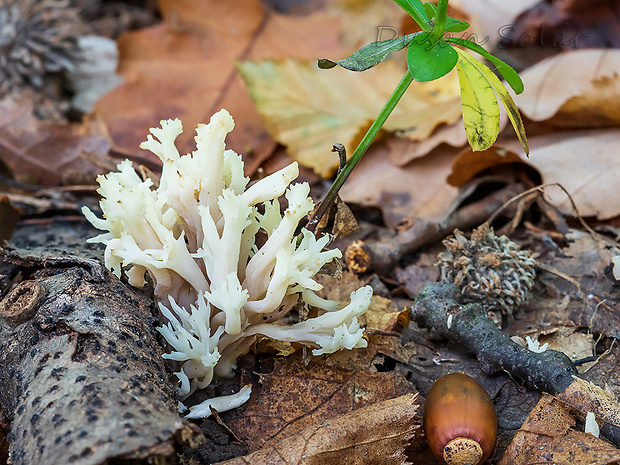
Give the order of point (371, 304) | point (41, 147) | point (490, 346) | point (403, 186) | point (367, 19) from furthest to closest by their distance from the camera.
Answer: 1. point (367, 19)
2. point (41, 147)
3. point (403, 186)
4. point (371, 304)
5. point (490, 346)

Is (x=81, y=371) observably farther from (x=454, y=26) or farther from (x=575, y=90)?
(x=575, y=90)

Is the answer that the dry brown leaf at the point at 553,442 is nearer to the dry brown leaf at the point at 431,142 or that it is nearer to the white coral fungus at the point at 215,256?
the white coral fungus at the point at 215,256

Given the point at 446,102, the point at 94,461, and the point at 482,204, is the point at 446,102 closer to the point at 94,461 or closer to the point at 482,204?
Result: the point at 482,204

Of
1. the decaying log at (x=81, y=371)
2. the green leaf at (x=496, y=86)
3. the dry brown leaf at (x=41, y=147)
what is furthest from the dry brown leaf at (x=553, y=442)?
the dry brown leaf at (x=41, y=147)

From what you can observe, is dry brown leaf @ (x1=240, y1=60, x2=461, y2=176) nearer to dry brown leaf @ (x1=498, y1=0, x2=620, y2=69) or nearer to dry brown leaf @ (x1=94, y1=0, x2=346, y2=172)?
dry brown leaf @ (x1=94, y1=0, x2=346, y2=172)

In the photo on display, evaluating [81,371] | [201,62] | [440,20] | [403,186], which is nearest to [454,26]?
[440,20]

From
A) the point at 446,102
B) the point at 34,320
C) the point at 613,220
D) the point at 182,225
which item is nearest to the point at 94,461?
the point at 34,320

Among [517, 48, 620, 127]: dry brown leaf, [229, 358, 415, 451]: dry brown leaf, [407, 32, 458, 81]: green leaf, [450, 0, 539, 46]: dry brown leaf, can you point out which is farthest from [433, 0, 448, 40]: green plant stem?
[450, 0, 539, 46]: dry brown leaf
